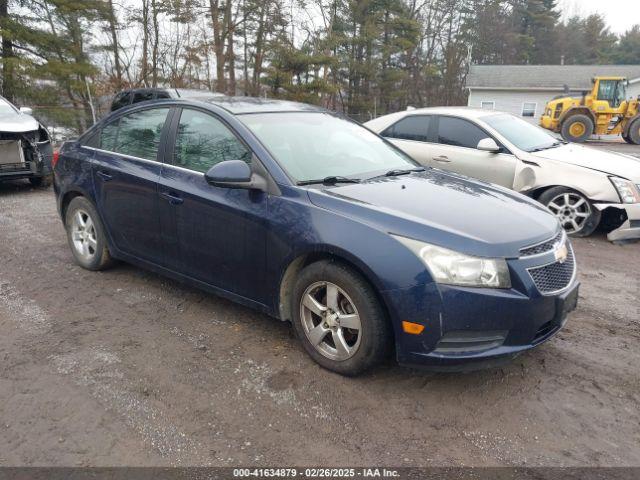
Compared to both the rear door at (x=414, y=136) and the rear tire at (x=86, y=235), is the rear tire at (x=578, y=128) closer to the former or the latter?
the rear door at (x=414, y=136)

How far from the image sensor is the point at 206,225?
11.6 ft

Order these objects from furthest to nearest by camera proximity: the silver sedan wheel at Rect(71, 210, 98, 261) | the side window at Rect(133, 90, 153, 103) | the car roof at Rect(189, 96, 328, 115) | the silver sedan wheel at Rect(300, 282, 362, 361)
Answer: the side window at Rect(133, 90, 153, 103) → the silver sedan wheel at Rect(71, 210, 98, 261) → the car roof at Rect(189, 96, 328, 115) → the silver sedan wheel at Rect(300, 282, 362, 361)

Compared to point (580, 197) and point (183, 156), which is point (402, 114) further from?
point (183, 156)

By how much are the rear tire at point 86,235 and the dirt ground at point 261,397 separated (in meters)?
0.62

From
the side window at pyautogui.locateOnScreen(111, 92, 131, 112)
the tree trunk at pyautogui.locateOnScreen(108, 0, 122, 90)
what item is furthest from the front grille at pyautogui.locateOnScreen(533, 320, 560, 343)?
the tree trunk at pyautogui.locateOnScreen(108, 0, 122, 90)

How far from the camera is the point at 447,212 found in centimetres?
298

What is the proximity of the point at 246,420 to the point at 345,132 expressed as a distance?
2.44 meters

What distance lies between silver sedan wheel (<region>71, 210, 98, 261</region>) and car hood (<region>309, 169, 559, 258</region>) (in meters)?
2.64

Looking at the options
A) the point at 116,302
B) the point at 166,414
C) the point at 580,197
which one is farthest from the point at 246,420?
the point at 580,197

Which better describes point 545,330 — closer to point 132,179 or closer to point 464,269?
point 464,269

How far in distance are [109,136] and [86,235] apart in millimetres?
985

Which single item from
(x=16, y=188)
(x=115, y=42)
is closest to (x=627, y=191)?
(x=16, y=188)

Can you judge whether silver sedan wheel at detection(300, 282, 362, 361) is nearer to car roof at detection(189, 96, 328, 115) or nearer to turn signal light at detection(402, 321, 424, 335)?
turn signal light at detection(402, 321, 424, 335)

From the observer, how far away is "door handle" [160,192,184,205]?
12.1 ft
